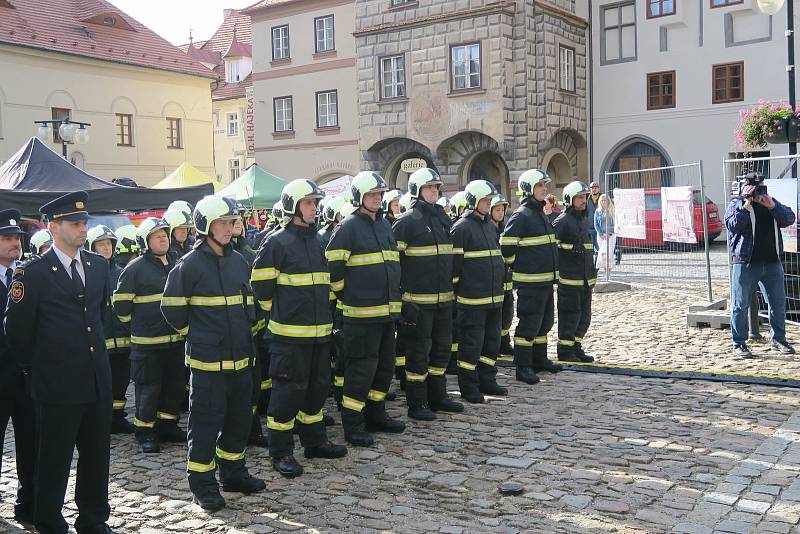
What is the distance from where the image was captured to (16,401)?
5.98 m

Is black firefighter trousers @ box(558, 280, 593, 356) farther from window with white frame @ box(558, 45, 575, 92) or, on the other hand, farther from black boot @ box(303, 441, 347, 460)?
window with white frame @ box(558, 45, 575, 92)

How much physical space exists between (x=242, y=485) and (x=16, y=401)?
165 cm

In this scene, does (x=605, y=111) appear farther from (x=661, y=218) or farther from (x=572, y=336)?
(x=572, y=336)

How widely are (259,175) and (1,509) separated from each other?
15748mm

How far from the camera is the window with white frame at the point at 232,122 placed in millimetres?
50094

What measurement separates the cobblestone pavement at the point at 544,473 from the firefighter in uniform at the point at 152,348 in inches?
11.0

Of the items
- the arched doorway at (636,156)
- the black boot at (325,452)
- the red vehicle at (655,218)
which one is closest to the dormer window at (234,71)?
the arched doorway at (636,156)

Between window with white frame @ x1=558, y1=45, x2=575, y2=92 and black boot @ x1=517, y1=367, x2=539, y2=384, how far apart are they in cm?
2130

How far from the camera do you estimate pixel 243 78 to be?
50.1 metres

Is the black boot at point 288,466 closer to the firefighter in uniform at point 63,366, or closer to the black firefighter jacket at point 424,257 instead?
the firefighter in uniform at point 63,366

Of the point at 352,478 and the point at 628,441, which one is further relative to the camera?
the point at 628,441

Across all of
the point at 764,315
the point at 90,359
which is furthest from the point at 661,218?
the point at 90,359

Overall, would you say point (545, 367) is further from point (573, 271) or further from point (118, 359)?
point (118, 359)

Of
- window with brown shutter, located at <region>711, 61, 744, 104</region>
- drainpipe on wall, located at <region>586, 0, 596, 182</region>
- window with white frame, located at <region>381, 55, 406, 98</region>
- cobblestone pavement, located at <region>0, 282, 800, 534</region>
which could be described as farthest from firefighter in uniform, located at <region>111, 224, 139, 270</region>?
drainpipe on wall, located at <region>586, 0, 596, 182</region>
